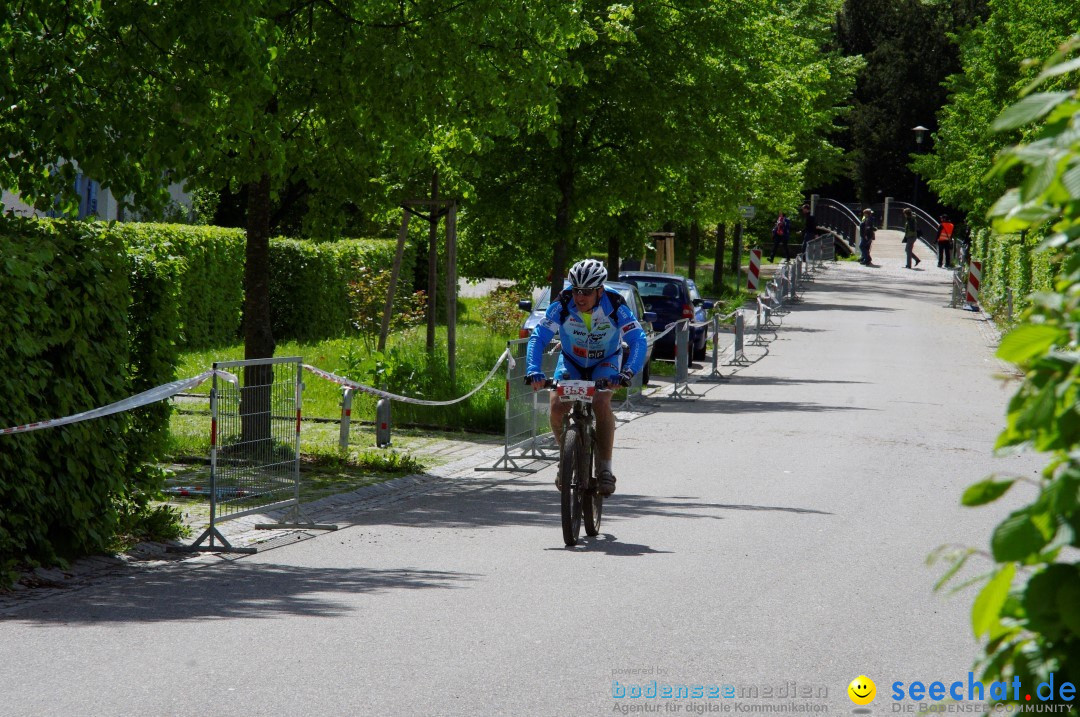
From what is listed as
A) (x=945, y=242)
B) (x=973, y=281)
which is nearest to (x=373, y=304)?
(x=973, y=281)

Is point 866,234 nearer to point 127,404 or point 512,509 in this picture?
point 512,509

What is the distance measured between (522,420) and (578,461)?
553 centimetres

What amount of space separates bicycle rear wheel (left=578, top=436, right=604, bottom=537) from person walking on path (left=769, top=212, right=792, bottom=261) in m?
50.4

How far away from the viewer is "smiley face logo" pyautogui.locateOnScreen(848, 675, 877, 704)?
18.8 feet

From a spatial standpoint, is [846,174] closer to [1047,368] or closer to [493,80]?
[493,80]

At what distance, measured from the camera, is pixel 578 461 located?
938 cm

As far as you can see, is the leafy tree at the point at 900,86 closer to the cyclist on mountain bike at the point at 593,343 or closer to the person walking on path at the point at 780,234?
the person walking on path at the point at 780,234

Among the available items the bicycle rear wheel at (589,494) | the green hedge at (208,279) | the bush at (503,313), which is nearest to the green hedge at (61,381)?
the bicycle rear wheel at (589,494)

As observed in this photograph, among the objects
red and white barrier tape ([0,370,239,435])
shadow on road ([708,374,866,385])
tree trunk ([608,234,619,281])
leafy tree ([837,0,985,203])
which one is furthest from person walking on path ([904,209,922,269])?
red and white barrier tape ([0,370,239,435])

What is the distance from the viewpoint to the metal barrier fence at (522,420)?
1412 cm

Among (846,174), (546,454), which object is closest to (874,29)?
(846,174)

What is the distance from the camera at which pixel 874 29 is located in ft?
249

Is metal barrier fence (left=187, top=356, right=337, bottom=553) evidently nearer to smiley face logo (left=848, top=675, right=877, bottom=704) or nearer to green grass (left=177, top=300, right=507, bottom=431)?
smiley face logo (left=848, top=675, right=877, bottom=704)

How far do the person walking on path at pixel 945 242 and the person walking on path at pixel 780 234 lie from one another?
261 inches
